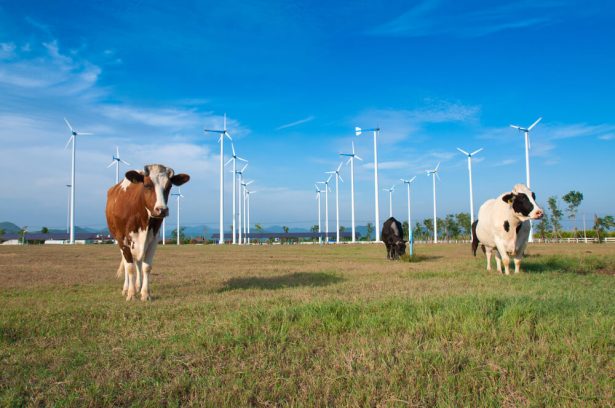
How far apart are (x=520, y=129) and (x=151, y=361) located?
61803 mm

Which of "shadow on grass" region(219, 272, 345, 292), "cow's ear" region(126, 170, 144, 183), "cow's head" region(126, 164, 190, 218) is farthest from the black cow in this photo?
"cow's ear" region(126, 170, 144, 183)

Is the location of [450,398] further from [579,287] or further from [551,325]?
[579,287]

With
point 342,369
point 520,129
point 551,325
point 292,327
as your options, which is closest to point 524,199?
point 551,325

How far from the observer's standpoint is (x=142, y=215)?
9.32 meters

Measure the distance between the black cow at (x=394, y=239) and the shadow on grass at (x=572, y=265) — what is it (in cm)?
803

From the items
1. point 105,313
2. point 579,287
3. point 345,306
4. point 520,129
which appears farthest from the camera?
point 520,129

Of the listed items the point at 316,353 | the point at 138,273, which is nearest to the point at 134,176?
the point at 138,273

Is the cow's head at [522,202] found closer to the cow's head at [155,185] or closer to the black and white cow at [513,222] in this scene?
the black and white cow at [513,222]

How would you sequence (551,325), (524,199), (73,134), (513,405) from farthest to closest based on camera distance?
(73,134) → (524,199) → (551,325) → (513,405)

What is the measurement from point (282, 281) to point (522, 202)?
6712mm

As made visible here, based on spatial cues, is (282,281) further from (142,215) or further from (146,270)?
(142,215)

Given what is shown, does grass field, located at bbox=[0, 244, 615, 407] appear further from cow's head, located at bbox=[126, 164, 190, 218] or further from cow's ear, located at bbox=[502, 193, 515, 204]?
cow's ear, located at bbox=[502, 193, 515, 204]

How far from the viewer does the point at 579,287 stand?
9125 mm

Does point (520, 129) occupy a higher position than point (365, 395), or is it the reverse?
point (520, 129)
